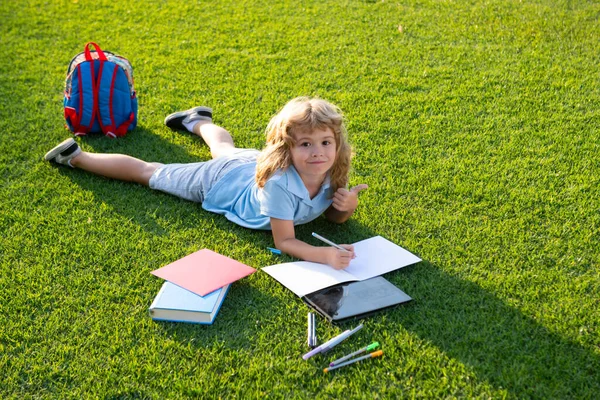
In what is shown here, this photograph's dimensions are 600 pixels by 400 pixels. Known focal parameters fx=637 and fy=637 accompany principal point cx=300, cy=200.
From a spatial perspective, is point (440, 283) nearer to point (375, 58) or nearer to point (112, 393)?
point (112, 393)

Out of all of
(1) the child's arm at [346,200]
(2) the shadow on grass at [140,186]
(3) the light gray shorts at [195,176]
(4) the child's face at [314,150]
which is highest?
(4) the child's face at [314,150]

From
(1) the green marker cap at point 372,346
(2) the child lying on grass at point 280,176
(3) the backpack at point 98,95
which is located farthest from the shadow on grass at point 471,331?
(3) the backpack at point 98,95

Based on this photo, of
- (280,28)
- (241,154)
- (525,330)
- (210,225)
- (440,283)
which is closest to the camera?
(525,330)

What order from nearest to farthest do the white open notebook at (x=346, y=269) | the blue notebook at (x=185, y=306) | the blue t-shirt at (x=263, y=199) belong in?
the blue notebook at (x=185, y=306), the white open notebook at (x=346, y=269), the blue t-shirt at (x=263, y=199)

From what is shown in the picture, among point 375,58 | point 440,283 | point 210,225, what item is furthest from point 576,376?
point 375,58

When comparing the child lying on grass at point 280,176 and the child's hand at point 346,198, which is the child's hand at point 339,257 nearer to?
the child lying on grass at point 280,176

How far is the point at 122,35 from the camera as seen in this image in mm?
7441

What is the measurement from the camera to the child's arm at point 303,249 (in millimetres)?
3479

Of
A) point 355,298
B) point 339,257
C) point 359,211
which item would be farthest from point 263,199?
point 355,298

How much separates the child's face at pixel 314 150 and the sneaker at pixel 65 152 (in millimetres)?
1892

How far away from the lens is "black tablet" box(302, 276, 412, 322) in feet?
10.5

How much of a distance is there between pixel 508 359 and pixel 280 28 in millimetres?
5307

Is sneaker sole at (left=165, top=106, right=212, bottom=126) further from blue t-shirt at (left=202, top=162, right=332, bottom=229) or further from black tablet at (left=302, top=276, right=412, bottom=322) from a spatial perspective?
black tablet at (left=302, top=276, right=412, bottom=322)

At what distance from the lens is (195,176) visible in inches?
171
